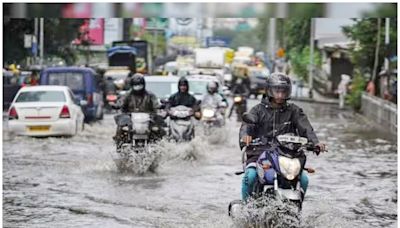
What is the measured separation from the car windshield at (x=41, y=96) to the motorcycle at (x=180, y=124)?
4649mm

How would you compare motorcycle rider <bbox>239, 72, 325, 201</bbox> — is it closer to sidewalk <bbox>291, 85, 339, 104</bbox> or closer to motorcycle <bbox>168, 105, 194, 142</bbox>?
motorcycle <bbox>168, 105, 194, 142</bbox>

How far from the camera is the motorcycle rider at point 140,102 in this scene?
13172 millimetres

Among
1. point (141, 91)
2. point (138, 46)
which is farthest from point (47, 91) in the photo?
point (138, 46)

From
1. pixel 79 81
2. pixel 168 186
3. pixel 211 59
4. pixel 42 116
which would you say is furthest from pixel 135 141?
pixel 211 59

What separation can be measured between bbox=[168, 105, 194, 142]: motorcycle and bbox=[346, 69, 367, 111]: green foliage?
1673 cm

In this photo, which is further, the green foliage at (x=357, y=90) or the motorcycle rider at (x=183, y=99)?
the green foliage at (x=357, y=90)

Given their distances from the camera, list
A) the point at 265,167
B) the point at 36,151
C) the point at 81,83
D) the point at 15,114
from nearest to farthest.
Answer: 1. the point at 265,167
2. the point at 36,151
3. the point at 15,114
4. the point at 81,83

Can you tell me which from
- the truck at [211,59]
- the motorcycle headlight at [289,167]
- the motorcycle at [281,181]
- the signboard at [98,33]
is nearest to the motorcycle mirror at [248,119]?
the motorcycle at [281,181]

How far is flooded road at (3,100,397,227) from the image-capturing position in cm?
958

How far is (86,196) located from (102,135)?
947 cm

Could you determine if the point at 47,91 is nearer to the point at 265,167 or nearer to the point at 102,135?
the point at 102,135

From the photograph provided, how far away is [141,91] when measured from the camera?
43.7 ft

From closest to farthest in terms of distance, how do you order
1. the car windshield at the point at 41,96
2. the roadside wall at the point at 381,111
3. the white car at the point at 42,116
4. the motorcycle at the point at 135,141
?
the motorcycle at the point at 135,141, the white car at the point at 42,116, the car windshield at the point at 41,96, the roadside wall at the point at 381,111

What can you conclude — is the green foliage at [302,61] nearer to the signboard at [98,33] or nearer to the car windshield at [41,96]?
the signboard at [98,33]
